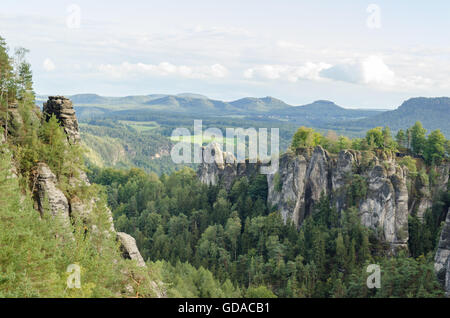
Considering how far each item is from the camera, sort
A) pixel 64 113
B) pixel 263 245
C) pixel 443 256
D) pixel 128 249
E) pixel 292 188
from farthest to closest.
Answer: pixel 292 188, pixel 263 245, pixel 443 256, pixel 64 113, pixel 128 249

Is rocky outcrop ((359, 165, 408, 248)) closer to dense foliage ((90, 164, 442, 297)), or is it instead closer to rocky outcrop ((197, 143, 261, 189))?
dense foliage ((90, 164, 442, 297))

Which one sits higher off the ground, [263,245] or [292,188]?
[292,188]

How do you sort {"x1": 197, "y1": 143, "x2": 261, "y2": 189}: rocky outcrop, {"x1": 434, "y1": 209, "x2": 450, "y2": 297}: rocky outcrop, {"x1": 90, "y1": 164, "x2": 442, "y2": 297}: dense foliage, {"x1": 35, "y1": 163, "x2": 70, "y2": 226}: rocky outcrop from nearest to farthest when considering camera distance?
→ {"x1": 35, "y1": 163, "x2": 70, "y2": 226}: rocky outcrop → {"x1": 434, "y1": 209, "x2": 450, "y2": 297}: rocky outcrop → {"x1": 90, "y1": 164, "x2": 442, "y2": 297}: dense foliage → {"x1": 197, "y1": 143, "x2": 261, "y2": 189}: rocky outcrop

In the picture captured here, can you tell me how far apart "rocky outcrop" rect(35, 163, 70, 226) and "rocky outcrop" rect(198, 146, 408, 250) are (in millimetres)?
40844

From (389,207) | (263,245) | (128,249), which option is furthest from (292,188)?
(128,249)

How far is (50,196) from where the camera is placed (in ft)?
111

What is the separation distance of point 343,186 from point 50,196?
4336 cm

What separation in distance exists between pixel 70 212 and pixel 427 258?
4076 centimetres

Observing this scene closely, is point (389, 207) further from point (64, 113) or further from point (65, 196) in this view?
point (64, 113)

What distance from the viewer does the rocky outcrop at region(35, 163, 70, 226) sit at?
3330cm

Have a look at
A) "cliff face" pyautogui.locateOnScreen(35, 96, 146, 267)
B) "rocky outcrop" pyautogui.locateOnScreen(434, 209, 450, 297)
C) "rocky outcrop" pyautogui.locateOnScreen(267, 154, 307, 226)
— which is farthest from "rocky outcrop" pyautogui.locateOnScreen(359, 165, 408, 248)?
"cliff face" pyautogui.locateOnScreen(35, 96, 146, 267)

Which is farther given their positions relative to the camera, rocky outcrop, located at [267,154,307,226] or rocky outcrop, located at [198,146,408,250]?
rocky outcrop, located at [267,154,307,226]

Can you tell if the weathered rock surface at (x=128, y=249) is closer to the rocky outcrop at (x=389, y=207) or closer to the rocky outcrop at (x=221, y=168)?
the rocky outcrop at (x=389, y=207)

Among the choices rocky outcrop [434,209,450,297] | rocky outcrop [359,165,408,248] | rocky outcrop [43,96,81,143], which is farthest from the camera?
rocky outcrop [359,165,408,248]
